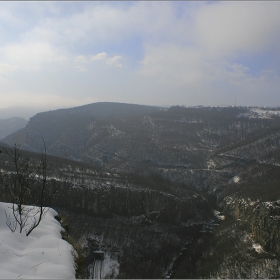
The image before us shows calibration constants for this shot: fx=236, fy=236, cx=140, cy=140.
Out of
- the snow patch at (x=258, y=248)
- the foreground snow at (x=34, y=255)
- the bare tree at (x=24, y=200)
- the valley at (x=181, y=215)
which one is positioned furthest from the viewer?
the snow patch at (x=258, y=248)

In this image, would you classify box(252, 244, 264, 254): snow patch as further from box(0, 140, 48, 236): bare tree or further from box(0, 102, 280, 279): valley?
box(0, 140, 48, 236): bare tree

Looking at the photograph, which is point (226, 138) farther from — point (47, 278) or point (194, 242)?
point (47, 278)

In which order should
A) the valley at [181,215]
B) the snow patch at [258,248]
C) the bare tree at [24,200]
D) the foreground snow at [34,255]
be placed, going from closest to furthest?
the foreground snow at [34,255], the bare tree at [24,200], the valley at [181,215], the snow patch at [258,248]

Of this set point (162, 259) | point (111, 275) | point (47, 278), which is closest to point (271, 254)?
point (162, 259)

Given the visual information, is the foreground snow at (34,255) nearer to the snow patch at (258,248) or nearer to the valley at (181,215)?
the valley at (181,215)

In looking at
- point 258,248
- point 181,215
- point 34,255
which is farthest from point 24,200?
point 181,215

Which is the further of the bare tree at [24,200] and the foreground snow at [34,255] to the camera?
the bare tree at [24,200]

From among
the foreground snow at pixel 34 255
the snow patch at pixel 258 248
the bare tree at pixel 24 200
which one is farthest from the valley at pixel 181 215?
the bare tree at pixel 24 200

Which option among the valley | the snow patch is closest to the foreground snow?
the valley

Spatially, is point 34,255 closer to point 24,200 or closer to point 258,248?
point 24,200

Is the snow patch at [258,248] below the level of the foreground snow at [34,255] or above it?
below
